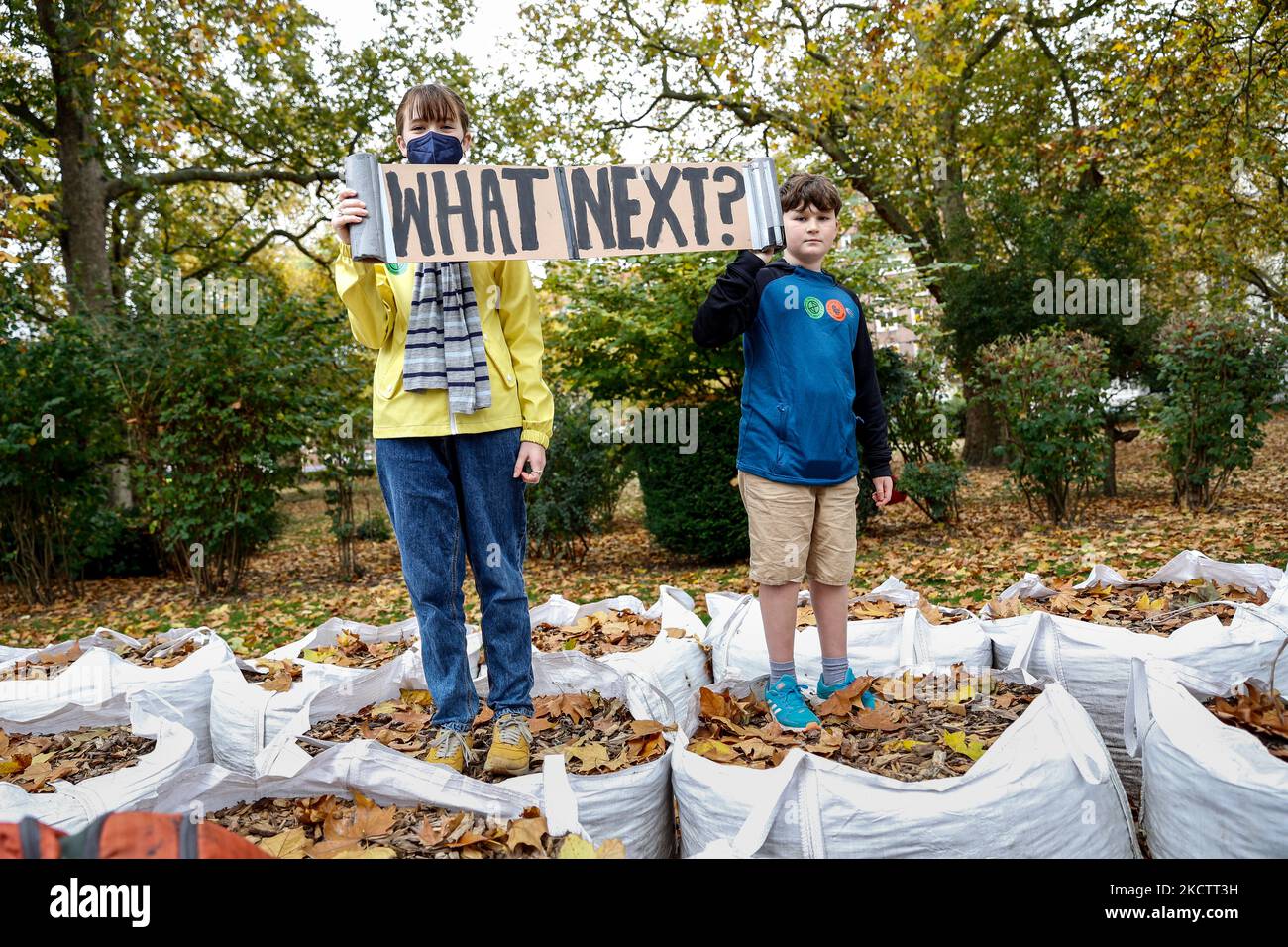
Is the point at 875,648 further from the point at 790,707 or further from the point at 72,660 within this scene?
the point at 72,660

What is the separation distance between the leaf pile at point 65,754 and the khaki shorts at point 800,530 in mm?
2033

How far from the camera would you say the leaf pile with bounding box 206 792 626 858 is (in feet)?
5.88

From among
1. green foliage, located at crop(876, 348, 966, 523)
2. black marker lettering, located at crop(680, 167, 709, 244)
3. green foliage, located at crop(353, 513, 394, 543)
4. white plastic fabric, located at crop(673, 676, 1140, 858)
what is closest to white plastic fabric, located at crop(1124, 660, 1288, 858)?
white plastic fabric, located at crop(673, 676, 1140, 858)

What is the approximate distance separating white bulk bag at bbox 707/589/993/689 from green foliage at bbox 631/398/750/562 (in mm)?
3682

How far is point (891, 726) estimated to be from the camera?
246cm

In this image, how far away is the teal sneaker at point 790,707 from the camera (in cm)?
248

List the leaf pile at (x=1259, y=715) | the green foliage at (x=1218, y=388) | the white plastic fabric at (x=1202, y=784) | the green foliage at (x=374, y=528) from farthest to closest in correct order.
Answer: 1. the green foliage at (x=374, y=528)
2. the green foliage at (x=1218, y=388)
3. the leaf pile at (x=1259, y=715)
4. the white plastic fabric at (x=1202, y=784)

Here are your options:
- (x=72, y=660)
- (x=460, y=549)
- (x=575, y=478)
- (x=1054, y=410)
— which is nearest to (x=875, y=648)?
(x=460, y=549)

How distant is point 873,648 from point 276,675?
7.58 feet

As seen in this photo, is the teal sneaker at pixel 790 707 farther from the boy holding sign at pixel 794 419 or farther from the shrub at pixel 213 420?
the shrub at pixel 213 420

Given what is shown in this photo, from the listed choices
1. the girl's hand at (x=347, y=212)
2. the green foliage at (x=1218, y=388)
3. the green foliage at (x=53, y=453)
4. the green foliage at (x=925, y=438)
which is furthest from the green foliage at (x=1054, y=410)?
the green foliage at (x=53, y=453)

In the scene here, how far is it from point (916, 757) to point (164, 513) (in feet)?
21.8

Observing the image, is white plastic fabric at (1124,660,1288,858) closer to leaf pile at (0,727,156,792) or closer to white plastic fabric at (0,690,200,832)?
white plastic fabric at (0,690,200,832)

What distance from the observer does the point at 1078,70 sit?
12383mm
